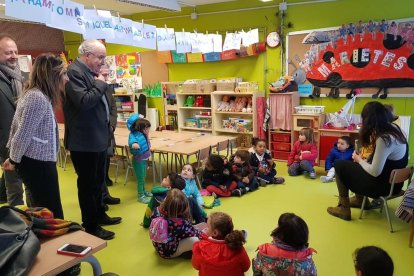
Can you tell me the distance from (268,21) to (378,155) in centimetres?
367

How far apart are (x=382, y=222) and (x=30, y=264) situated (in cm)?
305

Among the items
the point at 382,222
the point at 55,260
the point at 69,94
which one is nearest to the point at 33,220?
the point at 55,260

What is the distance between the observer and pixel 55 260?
57.1 inches

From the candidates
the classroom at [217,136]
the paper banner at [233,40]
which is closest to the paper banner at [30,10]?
the classroom at [217,136]

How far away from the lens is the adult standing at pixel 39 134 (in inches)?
78.9

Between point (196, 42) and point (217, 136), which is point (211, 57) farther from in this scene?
point (217, 136)

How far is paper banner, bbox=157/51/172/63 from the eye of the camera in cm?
703

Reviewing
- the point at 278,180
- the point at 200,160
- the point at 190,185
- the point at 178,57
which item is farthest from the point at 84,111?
the point at 178,57

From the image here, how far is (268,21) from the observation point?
585 cm

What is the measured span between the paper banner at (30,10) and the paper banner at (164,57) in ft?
14.2

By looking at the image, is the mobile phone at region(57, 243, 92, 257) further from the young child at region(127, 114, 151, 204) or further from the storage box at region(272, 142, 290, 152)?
the storage box at region(272, 142, 290, 152)

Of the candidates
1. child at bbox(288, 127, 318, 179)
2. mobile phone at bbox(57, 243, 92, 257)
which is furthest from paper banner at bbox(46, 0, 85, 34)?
child at bbox(288, 127, 318, 179)

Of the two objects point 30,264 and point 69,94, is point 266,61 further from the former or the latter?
point 30,264

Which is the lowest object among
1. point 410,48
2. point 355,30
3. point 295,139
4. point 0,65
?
point 295,139
